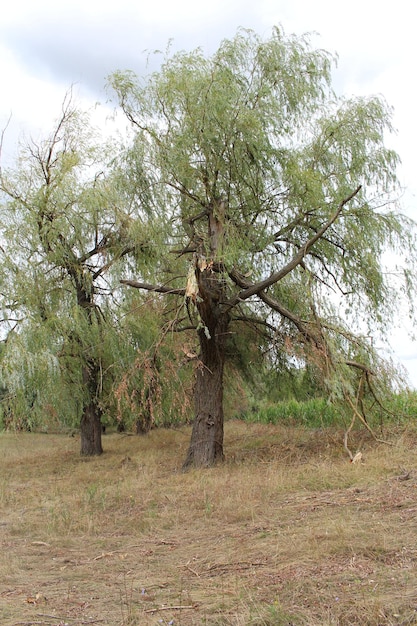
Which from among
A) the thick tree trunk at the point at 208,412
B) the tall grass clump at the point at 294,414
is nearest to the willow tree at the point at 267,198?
the thick tree trunk at the point at 208,412

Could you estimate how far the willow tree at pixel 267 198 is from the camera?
10789 millimetres

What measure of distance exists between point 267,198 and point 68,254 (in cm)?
526

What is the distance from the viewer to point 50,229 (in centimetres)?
1373

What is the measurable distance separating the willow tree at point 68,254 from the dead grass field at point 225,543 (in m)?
3.13

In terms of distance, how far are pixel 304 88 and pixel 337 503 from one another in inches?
315

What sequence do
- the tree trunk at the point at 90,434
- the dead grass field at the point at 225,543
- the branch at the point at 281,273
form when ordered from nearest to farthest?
the dead grass field at the point at 225,543
the branch at the point at 281,273
the tree trunk at the point at 90,434

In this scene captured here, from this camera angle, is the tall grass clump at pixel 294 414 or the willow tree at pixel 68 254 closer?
the willow tree at pixel 68 254

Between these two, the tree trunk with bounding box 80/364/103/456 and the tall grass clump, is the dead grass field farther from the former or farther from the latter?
the tall grass clump

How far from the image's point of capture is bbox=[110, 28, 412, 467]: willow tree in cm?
1079

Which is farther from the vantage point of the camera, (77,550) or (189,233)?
(189,233)

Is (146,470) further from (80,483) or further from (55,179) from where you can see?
(55,179)

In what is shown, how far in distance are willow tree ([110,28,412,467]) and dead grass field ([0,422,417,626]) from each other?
6.53 feet

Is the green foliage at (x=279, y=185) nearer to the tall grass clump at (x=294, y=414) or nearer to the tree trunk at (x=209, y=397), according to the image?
the tree trunk at (x=209, y=397)

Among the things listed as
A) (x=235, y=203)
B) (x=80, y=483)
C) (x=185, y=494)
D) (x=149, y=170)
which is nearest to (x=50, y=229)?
(x=149, y=170)
